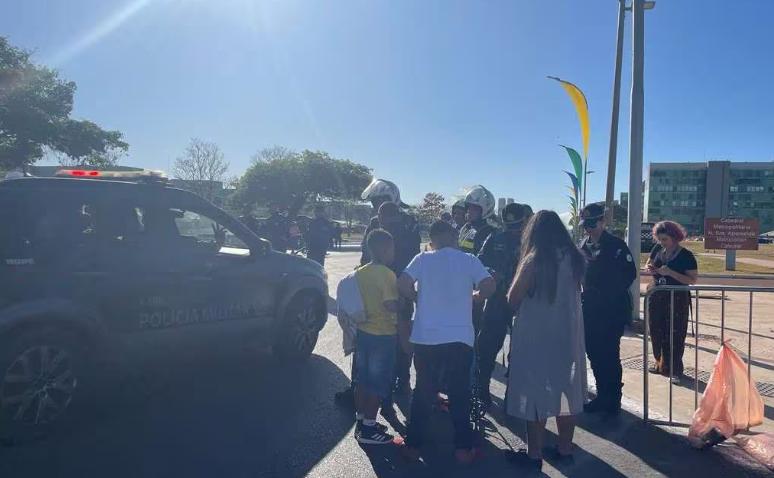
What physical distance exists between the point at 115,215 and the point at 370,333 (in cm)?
245

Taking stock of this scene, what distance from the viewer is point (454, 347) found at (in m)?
3.85

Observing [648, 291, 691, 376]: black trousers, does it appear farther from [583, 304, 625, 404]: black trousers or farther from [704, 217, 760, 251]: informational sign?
[704, 217, 760, 251]: informational sign

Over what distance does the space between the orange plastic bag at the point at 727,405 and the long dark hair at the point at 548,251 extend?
1.45 meters

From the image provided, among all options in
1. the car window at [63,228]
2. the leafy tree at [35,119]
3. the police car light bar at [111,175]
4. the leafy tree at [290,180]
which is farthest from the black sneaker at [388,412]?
the leafy tree at [290,180]

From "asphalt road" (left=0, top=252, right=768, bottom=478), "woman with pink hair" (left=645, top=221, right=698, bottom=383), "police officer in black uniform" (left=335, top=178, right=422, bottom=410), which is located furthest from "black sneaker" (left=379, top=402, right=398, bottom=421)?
"woman with pink hair" (left=645, top=221, right=698, bottom=383)

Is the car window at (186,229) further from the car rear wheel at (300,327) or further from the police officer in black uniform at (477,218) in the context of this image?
the police officer in black uniform at (477,218)

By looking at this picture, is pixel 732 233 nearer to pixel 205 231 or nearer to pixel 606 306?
pixel 606 306

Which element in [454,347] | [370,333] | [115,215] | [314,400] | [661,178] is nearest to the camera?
[454,347]

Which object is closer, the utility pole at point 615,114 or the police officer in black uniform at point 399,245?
the police officer in black uniform at point 399,245

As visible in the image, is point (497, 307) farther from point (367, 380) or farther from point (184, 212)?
point (184, 212)

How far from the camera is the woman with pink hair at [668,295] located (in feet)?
18.4

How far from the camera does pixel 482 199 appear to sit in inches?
219

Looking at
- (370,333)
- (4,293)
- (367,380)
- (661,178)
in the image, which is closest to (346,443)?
(367,380)

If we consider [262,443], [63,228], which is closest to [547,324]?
[262,443]
